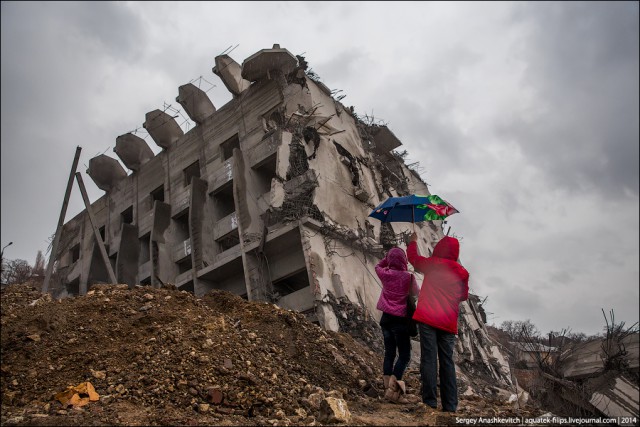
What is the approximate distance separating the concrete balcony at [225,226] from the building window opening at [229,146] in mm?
3011

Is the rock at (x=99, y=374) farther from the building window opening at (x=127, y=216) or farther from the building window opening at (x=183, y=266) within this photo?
the building window opening at (x=127, y=216)

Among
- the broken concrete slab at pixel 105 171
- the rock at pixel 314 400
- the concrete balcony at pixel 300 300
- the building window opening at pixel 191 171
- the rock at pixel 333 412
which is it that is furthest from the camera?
the broken concrete slab at pixel 105 171

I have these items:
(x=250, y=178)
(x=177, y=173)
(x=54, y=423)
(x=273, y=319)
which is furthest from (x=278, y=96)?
(x=54, y=423)

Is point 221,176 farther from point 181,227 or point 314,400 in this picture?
point 314,400

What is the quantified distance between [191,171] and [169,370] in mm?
18638

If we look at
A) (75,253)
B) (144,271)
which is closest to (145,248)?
(144,271)

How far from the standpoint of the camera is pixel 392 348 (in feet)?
19.1

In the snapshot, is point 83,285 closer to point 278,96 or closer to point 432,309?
point 278,96

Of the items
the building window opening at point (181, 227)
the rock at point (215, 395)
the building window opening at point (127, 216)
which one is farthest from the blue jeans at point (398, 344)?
the building window opening at point (127, 216)

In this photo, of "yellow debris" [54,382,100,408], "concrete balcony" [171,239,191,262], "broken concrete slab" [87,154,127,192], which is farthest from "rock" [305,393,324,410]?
"broken concrete slab" [87,154,127,192]

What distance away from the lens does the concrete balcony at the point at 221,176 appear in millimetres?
19672

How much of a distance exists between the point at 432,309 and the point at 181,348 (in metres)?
2.97

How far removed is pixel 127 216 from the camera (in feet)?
87.1

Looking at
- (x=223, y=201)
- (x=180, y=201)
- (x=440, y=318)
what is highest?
(x=180, y=201)
